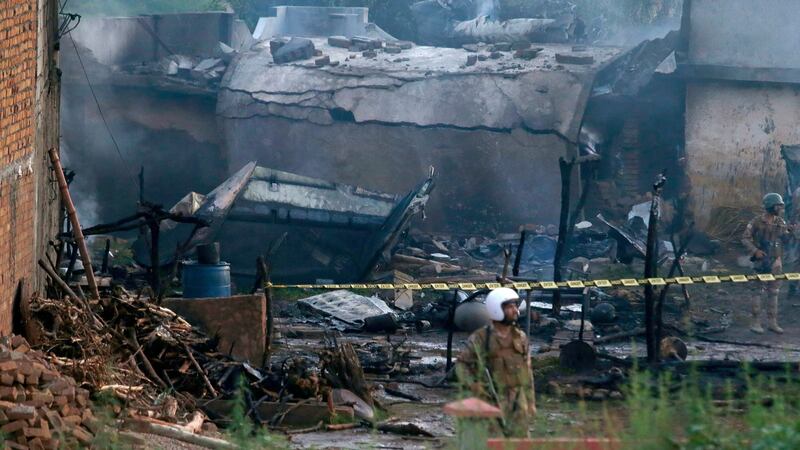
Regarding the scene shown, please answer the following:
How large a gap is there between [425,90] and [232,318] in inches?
448

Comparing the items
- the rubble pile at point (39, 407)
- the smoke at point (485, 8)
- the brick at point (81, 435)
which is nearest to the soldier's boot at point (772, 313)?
the rubble pile at point (39, 407)

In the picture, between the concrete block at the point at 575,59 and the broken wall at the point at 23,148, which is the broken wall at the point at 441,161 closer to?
the concrete block at the point at 575,59

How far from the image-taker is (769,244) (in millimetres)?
14852

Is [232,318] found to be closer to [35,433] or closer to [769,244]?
[35,433]

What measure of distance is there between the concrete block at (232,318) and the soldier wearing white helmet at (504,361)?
432 centimetres

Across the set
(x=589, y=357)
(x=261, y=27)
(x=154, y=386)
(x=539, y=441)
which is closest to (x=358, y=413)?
(x=154, y=386)

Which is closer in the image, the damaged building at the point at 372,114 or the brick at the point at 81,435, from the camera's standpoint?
the brick at the point at 81,435

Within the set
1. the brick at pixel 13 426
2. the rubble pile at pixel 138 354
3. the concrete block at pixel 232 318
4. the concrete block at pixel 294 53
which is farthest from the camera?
the concrete block at pixel 294 53

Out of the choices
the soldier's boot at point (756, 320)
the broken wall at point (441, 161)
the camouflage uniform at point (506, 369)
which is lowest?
the soldier's boot at point (756, 320)

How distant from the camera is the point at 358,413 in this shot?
10.6 m

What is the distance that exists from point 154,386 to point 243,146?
13.5 metres

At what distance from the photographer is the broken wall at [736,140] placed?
67.4 ft

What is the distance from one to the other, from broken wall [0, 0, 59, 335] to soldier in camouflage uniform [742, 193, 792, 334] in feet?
25.7

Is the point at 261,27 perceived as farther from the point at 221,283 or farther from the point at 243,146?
the point at 221,283
